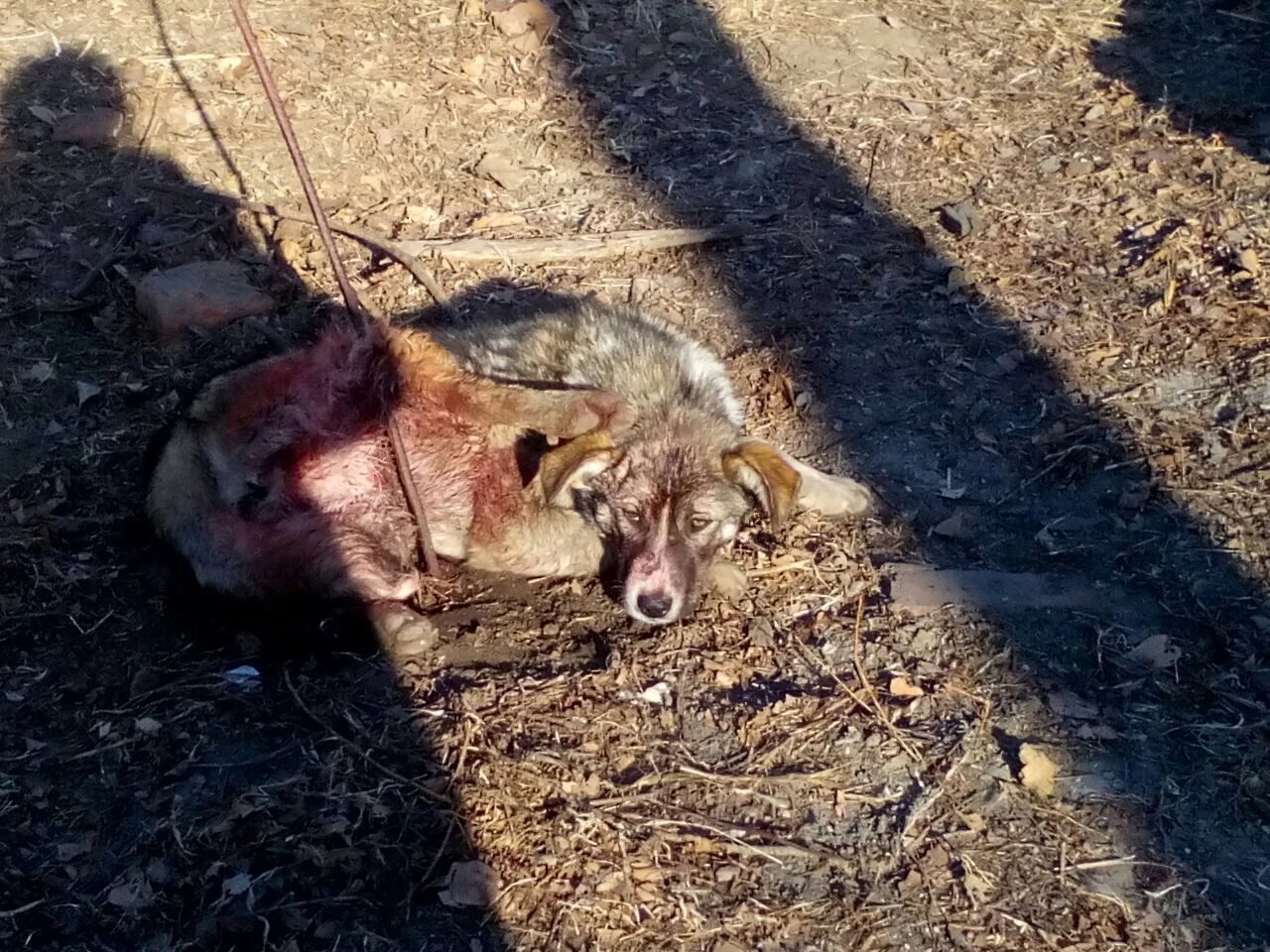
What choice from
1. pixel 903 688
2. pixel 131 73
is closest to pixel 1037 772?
pixel 903 688

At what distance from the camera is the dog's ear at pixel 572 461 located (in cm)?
468

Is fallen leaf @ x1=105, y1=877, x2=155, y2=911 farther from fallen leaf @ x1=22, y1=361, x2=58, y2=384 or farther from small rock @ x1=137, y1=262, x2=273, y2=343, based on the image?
small rock @ x1=137, y1=262, x2=273, y2=343

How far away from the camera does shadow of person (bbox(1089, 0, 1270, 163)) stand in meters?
7.54

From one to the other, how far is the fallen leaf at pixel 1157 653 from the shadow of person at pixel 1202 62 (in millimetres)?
3877

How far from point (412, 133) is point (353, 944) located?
527 centimetres

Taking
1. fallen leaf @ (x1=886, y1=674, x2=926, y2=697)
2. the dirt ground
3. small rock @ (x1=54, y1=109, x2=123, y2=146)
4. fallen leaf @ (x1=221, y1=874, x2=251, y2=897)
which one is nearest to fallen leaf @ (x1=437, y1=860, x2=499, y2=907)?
the dirt ground

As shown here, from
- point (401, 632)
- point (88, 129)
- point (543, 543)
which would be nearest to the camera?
point (401, 632)

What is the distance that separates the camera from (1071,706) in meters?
4.30

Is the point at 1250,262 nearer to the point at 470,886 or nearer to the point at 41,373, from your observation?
the point at 470,886

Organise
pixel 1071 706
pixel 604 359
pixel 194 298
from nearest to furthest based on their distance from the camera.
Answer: pixel 1071 706 < pixel 604 359 < pixel 194 298

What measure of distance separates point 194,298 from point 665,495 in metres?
2.68

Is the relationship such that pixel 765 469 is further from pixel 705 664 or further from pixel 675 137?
pixel 675 137

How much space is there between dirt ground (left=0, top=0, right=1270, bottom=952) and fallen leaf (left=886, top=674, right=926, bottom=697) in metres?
0.02

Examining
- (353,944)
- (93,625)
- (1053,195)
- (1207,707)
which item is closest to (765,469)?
(1207,707)
